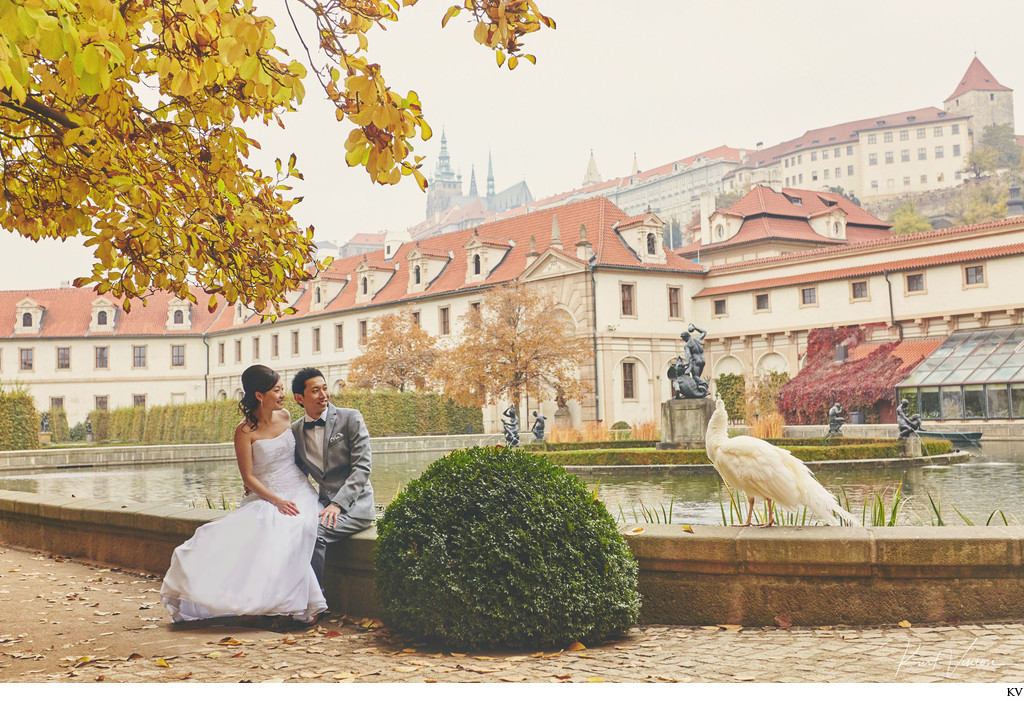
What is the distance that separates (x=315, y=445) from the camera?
6086 mm

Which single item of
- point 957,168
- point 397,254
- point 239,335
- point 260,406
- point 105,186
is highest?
point 957,168

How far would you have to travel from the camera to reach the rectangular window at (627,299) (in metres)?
45.5

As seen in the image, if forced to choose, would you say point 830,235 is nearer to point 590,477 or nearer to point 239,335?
point 239,335

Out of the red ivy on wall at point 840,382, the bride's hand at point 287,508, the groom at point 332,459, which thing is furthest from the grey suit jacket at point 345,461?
the red ivy on wall at point 840,382

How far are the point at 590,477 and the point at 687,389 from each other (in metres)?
4.26

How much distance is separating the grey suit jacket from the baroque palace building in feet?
90.7

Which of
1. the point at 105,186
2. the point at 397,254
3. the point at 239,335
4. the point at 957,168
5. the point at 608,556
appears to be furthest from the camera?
the point at 957,168

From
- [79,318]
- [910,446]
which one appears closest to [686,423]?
[910,446]

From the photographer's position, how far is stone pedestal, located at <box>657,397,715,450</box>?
2152 cm

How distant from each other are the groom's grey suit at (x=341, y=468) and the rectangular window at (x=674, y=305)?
136ft

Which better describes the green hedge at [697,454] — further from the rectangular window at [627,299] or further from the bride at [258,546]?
the rectangular window at [627,299]

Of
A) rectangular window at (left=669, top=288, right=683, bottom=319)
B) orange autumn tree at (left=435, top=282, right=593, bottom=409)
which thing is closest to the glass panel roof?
rectangular window at (left=669, top=288, right=683, bottom=319)

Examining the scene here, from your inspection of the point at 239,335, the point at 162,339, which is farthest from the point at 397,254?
the point at 162,339

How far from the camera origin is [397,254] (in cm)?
6262
